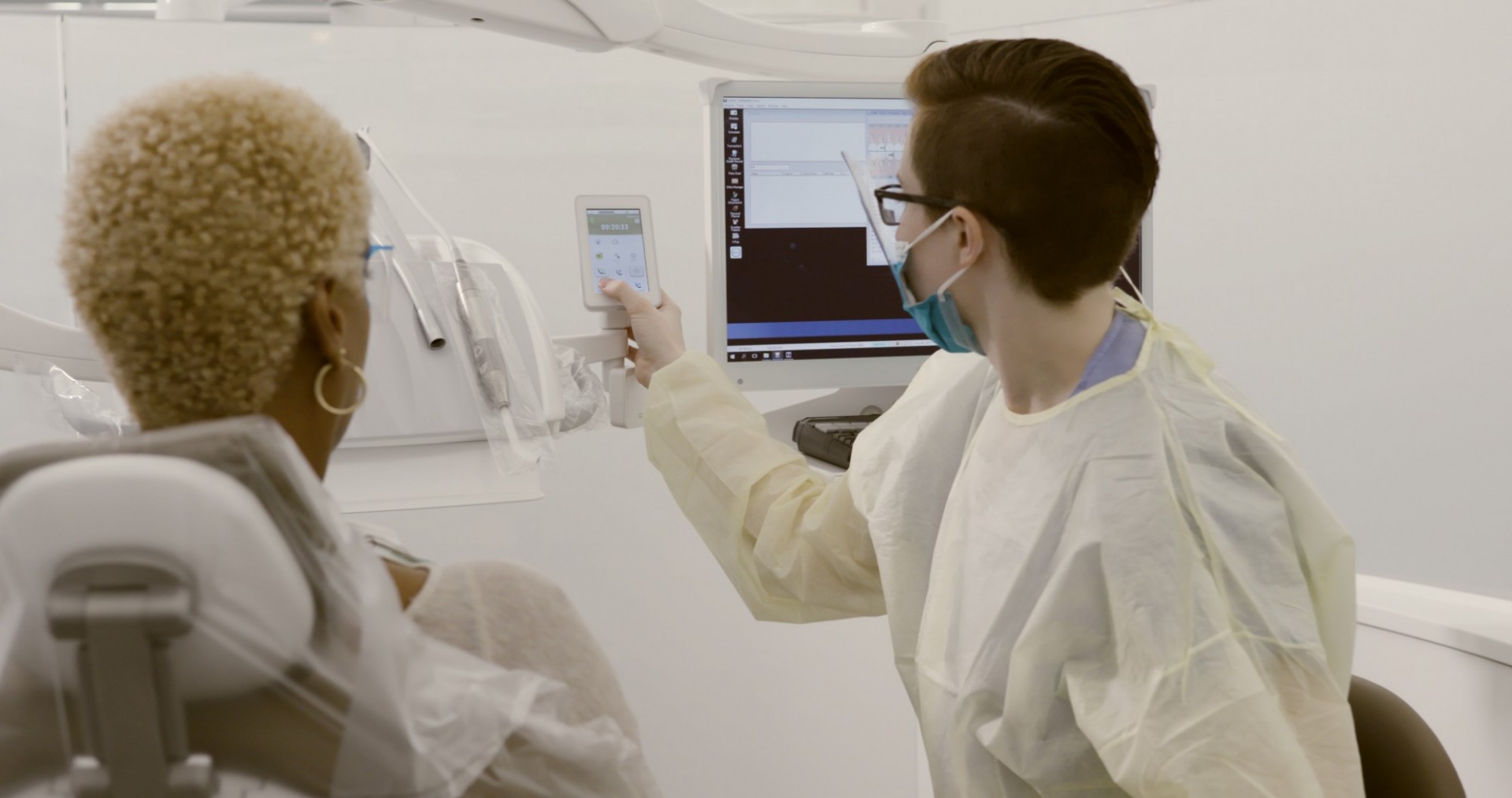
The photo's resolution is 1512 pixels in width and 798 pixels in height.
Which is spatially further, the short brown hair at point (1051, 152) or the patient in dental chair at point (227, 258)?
the short brown hair at point (1051, 152)

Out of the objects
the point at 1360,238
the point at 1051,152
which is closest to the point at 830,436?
the point at 1051,152

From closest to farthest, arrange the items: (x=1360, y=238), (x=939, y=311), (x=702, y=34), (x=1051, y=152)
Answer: (x=1051, y=152)
(x=939, y=311)
(x=702, y=34)
(x=1360, y=238)

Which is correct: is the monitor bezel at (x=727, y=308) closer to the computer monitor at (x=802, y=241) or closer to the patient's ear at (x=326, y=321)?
the computer monitor at (x=802, y=241)

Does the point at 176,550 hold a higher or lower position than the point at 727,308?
higher

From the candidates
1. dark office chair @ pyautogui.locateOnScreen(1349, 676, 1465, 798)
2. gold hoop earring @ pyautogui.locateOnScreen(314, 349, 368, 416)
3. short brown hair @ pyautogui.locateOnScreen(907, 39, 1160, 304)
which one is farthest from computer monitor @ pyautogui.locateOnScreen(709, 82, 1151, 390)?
gold hoop earring @ pyautogui.locateOnScreen(314, 349, 368, 416)

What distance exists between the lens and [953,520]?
1260 millimetres

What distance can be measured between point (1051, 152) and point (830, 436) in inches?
26.5

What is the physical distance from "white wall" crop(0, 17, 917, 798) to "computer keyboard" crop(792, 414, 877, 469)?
0.62 m

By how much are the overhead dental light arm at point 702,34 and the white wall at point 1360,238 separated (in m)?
0.60

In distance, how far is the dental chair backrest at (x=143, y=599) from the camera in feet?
2.03

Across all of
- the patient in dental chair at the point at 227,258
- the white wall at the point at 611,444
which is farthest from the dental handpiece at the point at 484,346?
the white wall at the point at 611,444

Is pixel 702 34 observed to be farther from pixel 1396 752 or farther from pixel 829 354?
pixel 1396 752

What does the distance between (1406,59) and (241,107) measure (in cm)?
187

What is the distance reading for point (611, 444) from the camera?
2.36 metres
